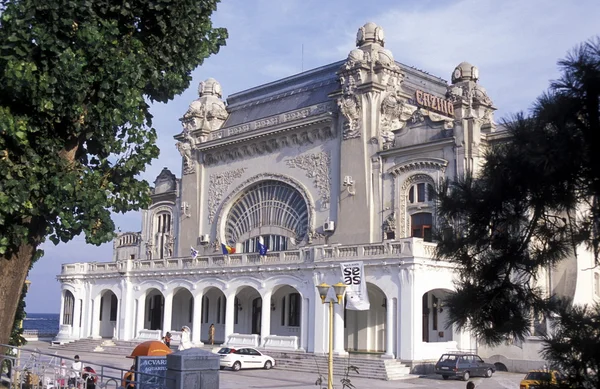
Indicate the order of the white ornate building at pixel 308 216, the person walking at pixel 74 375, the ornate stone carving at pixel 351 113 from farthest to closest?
the ornate stone carving at pixel 351 113 → the white ornate building at pixel 308 216 → the person walking at pixel 74 375

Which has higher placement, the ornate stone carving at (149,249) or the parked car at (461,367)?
the ornate stone carving at (149,249)

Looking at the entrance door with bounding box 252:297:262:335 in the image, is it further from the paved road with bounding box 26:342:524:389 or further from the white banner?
the white banner

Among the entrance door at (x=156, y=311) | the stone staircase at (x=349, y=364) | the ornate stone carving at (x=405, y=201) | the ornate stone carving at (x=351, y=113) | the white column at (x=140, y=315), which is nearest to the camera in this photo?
the stone staircase at (x=349, y=364)

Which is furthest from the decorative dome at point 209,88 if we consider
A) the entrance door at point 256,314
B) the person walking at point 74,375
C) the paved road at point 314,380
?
the person walking at point 74,375

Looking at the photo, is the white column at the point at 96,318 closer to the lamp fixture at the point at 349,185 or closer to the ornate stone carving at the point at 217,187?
the ornate stone carving at the point at 217,187

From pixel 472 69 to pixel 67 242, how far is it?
35.6 meters

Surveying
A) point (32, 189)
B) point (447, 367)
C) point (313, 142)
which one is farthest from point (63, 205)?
point (313, 142)

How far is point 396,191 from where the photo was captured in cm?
4284

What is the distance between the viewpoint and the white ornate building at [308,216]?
127ft

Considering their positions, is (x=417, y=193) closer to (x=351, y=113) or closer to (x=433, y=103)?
(x=351, y=113)

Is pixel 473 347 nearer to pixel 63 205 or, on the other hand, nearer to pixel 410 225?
pixel 410 225

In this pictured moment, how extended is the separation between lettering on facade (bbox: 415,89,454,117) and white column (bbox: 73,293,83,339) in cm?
2969

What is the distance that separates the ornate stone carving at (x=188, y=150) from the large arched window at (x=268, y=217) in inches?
214

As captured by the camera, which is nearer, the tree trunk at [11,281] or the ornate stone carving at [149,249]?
the tree trunk at [11,281]
